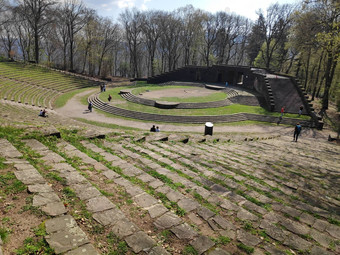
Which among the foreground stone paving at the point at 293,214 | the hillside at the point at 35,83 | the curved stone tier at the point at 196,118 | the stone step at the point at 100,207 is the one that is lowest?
the curved stone tier at the point at 196,118

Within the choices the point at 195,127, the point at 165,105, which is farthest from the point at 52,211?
the point at 165,105

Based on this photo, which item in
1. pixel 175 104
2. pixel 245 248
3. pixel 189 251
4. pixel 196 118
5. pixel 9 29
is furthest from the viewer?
pixel 9 29

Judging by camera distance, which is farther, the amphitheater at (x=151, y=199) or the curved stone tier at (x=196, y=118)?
the curved stone tier at (x=196, y=118)

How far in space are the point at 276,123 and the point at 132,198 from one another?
22.4 m

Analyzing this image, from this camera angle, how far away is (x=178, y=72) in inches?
1818

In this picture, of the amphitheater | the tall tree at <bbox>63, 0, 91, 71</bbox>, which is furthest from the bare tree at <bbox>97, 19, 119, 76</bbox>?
the amphitheater

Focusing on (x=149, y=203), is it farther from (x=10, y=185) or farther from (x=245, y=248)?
(x=10, y=185)

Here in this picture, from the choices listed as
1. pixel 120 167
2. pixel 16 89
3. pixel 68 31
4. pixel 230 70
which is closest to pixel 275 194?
pixel 120 167

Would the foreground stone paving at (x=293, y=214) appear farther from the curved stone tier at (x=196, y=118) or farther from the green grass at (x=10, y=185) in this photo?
the curved stone tier at (x=196, y=118)

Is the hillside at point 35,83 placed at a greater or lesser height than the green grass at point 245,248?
greater

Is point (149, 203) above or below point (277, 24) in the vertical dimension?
below

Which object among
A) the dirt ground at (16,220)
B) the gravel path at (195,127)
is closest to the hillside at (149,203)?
the dirt ground at (16,220)

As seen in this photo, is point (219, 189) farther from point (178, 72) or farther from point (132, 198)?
point (178, 72)

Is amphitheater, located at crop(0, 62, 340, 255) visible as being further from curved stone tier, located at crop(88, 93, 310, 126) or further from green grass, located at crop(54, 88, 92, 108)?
green grass, located at crop(54, 88, 92, 108)
